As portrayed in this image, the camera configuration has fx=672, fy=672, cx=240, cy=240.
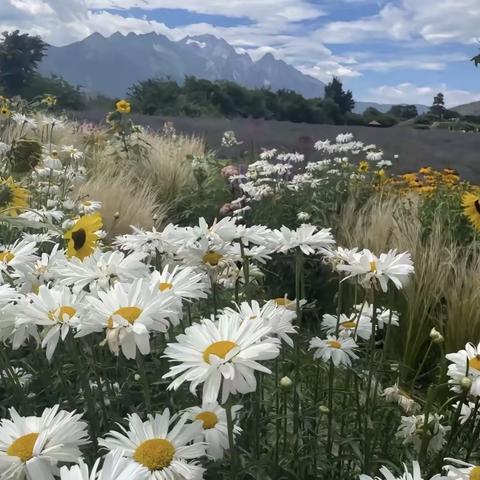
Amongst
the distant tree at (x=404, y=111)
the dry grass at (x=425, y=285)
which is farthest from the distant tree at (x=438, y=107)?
→ the dry grass at (x=425, y=285)

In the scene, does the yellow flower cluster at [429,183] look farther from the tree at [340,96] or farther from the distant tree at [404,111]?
the distant tree at [404,111]

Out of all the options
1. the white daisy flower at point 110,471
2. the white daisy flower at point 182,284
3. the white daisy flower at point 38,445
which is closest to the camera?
the white daisy flower at point 110,471

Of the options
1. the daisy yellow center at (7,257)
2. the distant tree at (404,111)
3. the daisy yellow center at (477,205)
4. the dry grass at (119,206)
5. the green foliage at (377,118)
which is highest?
the distant tree at (404,111)

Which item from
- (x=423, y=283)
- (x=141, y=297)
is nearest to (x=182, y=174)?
(x=423, y=283)

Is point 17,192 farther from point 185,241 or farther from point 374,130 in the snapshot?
point 374,130

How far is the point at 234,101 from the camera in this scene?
97.6 ft

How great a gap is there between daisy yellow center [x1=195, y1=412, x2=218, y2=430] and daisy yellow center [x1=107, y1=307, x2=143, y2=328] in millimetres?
296

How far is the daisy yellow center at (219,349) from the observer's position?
119 cm

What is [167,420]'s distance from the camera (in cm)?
126

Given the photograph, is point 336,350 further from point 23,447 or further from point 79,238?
point 23,447

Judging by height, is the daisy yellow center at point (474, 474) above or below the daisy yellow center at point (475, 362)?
below

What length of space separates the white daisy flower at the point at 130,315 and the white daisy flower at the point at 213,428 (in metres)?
0.21

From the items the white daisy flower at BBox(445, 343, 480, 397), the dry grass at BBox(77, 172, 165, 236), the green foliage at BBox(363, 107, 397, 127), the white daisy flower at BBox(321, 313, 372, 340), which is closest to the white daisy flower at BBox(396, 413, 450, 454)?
the white daisy flower at BBox(445, 343, 480, 397)

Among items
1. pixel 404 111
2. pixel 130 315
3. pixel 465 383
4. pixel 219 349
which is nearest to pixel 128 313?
pixel 130 315
